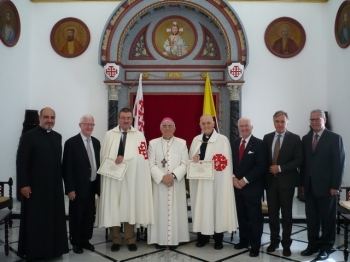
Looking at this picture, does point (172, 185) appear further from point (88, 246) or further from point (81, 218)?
point (88, 246)

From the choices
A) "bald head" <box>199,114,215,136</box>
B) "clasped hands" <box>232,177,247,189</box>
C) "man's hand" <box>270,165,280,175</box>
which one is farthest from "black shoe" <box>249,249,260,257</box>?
"bald head" <box>199,114,215,136</box>

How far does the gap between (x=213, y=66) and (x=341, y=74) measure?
2.30 m

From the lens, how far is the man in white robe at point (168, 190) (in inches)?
156

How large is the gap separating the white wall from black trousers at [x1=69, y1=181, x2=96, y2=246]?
116 inches

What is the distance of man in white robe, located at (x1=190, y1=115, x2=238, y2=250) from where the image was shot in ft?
12.9

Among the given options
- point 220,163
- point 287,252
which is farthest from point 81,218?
point 287,252

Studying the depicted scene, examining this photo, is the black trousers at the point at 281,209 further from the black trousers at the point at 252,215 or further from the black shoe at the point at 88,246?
the black shoe at the point at 88,246

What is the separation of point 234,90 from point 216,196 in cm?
290

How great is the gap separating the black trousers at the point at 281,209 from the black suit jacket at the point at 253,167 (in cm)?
13

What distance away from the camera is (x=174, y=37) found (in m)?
6.83

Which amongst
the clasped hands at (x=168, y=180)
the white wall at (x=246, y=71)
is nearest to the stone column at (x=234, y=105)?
the white wall at (x=246, y=71)

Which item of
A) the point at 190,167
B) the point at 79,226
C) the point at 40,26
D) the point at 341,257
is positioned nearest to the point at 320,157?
the point at 341,257

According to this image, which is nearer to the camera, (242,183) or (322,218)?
(322,218)

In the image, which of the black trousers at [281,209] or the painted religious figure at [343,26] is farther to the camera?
the painted religious figure at [343,26]
